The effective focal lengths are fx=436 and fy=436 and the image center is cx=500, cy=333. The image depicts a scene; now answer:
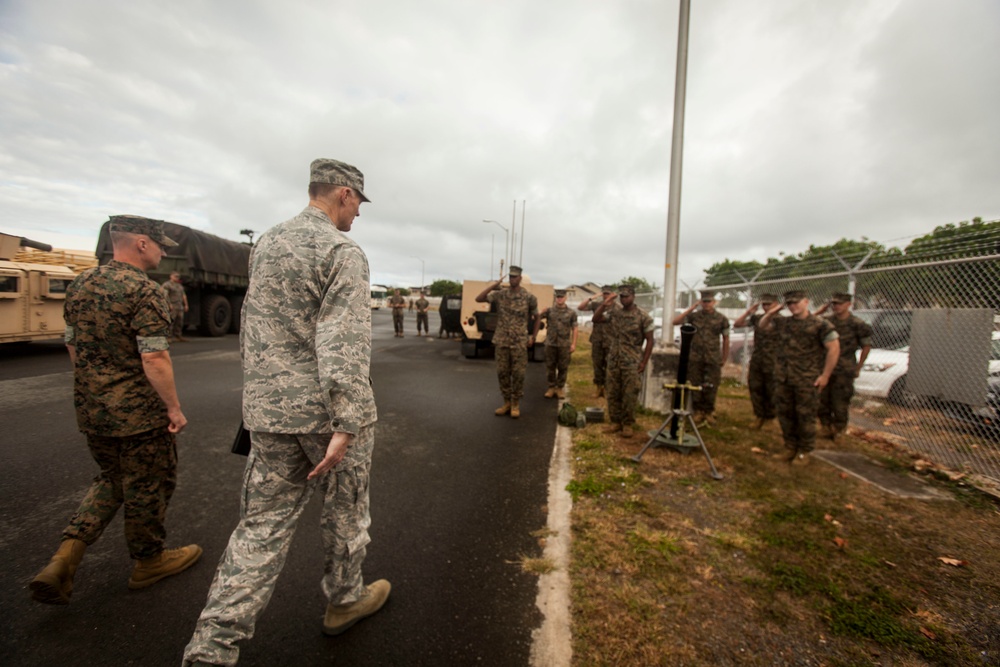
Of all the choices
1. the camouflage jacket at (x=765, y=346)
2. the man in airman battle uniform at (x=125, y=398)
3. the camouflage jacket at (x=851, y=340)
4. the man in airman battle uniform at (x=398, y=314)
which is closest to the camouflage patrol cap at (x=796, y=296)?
the camouflage jacket at (x=765, y=346)

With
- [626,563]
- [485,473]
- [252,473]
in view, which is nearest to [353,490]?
[252,473]

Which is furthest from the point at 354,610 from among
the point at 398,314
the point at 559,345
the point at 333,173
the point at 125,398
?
the point at 398,314

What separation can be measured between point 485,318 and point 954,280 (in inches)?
337

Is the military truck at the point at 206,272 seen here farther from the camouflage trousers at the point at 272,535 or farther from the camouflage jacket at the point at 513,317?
the camouflage trousers at the point at 272,535

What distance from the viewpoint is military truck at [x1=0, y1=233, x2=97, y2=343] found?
827cm

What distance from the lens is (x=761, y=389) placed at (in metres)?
5.76

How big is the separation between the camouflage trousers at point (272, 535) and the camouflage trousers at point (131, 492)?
0.92 m

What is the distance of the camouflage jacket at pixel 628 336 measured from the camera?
510 cm

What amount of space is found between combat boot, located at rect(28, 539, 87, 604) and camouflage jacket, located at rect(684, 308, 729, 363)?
6.24 meters

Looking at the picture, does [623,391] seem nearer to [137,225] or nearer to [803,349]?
[803,349]

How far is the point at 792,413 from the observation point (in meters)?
4.59

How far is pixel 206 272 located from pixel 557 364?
37.1 feet

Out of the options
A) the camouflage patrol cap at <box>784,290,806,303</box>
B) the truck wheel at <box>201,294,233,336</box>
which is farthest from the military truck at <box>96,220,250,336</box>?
the camouflage patrol cap at <box>784,290,806,303</box>

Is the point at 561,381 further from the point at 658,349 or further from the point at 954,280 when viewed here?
the point at 954,280
